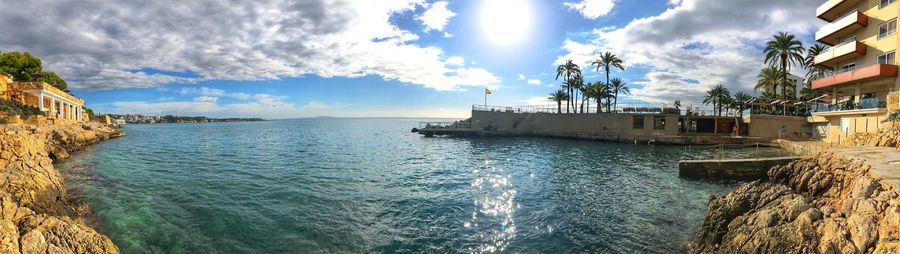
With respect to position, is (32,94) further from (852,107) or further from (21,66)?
(852,107)

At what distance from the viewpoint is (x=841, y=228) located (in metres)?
7.08

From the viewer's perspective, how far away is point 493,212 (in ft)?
47.1

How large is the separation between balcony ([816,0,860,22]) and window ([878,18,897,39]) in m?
4.84

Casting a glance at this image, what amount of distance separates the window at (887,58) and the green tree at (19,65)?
100836 mm

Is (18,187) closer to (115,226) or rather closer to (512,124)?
(115,226)

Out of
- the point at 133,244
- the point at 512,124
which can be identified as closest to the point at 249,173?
the point at 133,244

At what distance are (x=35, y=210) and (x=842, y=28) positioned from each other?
56.4 meters

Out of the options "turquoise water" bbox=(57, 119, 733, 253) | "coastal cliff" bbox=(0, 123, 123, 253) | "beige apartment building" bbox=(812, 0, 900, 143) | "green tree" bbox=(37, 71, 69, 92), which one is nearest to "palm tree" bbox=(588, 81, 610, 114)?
"beige apartment building" bbox=(812, 0, 900, 143)

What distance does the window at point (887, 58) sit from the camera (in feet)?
101

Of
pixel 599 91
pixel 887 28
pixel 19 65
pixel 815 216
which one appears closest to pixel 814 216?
pixel 815 216

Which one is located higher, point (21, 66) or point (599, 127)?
point (21, 66)

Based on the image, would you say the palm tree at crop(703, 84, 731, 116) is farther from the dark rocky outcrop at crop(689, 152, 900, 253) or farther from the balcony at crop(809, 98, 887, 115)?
the dark rocky outcrop at crop(689, 152, 900, 253)

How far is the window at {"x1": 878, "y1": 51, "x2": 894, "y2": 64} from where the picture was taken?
30922 mm

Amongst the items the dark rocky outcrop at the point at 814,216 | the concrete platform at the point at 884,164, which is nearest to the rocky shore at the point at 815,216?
the dark rocky outcrop at the point at 814,216
